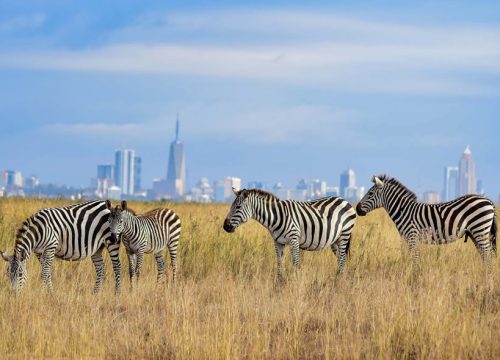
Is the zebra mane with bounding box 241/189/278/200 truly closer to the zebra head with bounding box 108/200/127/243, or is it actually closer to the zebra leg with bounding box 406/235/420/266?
the zebra head with bounding box 108/200/127/243

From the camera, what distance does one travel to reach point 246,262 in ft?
50.5

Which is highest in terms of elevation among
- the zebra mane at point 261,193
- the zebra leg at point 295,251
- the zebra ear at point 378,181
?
the zebra ear at point 378,181

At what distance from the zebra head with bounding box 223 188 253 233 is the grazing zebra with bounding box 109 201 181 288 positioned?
1135 millimetres

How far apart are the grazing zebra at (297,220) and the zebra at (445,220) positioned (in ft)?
3.33

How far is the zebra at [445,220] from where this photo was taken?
14742mm

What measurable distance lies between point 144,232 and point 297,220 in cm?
253

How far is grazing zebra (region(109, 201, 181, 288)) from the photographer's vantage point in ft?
41.0

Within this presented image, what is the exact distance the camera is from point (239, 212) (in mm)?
13781

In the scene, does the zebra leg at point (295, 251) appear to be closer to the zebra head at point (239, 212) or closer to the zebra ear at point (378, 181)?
the zebra head at point (239, 212)

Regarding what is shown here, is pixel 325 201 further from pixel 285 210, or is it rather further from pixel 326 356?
pixel 326 356

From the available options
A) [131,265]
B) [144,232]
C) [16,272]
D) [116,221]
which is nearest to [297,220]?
[144,232]

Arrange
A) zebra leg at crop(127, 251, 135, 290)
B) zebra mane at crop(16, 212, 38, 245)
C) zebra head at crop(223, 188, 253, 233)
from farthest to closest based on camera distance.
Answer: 1. zebra head at crop(223, 188, 253, 233)
2. zebra leg at crop(127, 251, 135, 290)
3. zebra mane at crop(16, 212, 38, 245)

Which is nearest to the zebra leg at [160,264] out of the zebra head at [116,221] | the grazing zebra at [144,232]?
the grazing zebra at [144,232]

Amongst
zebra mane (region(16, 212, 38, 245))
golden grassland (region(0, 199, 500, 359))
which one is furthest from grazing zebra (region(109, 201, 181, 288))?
zebra mane (region(16, 212, 38, 245))
